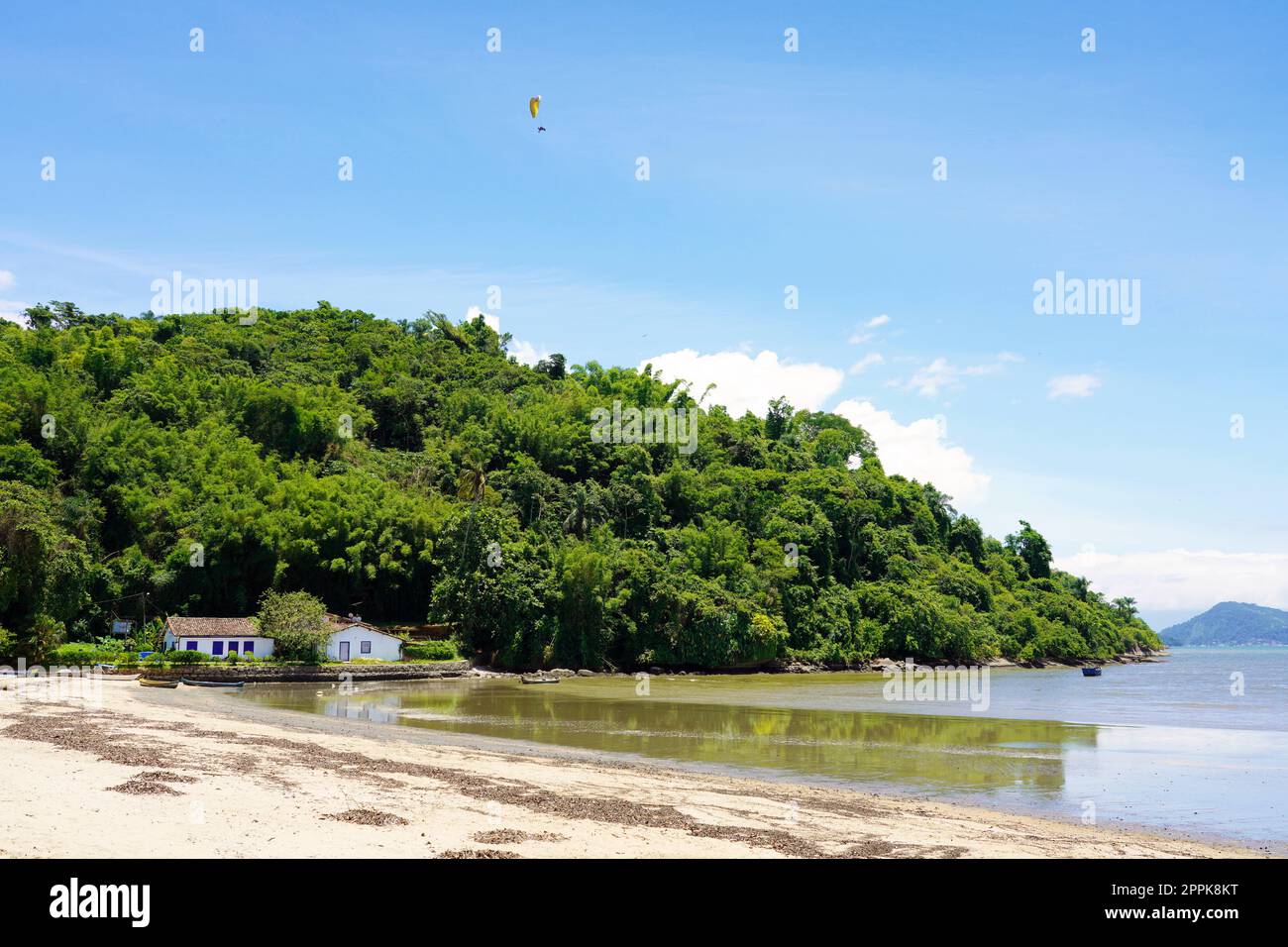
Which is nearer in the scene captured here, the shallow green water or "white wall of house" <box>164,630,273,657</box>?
the shallow green water

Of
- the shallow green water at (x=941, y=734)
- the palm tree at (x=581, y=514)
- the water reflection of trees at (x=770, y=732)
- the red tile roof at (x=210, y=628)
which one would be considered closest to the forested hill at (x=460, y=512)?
the palm tree at (x=581, y=514)

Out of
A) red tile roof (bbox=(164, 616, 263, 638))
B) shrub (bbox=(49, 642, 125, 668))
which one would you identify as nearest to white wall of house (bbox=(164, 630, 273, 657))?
red tile roof (bbox=(164, 616, 263, 638))

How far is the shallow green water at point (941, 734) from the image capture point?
65.1 feet

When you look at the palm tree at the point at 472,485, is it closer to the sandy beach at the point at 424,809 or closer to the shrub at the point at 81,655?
the shrub at the point at 81,655

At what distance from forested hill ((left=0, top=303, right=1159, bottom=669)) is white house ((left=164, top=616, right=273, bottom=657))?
17.1 ft

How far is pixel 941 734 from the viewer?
31688 mm

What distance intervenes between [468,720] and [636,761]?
11762 millimetres

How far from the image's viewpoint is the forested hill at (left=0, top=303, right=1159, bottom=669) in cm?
6003

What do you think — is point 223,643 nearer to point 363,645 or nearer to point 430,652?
point 363,645

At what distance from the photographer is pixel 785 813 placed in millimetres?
15859

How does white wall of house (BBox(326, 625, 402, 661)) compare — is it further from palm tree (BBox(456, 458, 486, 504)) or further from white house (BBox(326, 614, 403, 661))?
palm tree (BBox(456, 458, 486, 504))

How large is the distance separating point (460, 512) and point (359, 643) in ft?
45.0

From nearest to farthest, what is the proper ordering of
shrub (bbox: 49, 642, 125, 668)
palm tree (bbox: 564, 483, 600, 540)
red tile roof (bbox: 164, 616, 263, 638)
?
shrub (bbox: 49, 642, 125, 668)
red tile roof (bbox: 164, 616, 263, 638)
palm tree (bbox: 564, 483, 600, 540)

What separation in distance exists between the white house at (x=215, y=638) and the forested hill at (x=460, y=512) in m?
5.22
